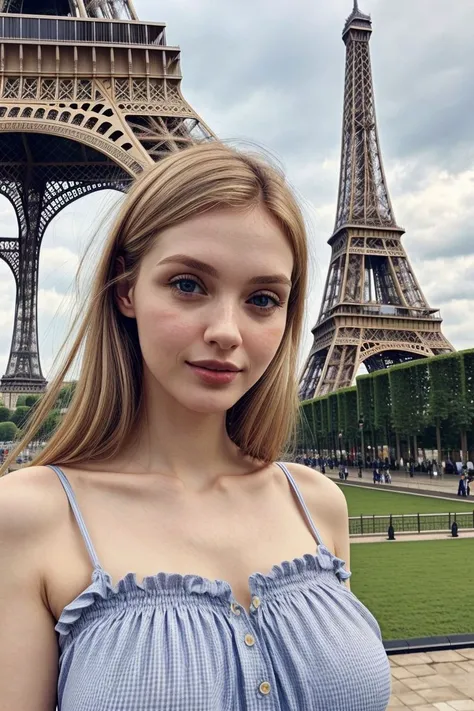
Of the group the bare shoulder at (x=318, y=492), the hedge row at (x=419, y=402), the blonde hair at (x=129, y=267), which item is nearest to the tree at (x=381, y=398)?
the hedge row at (x=419, y=402)

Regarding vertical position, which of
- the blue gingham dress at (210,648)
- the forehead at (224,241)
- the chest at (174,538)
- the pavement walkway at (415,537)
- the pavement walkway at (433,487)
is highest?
the forehead at (224,241)

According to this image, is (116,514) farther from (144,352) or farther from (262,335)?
(262,335)

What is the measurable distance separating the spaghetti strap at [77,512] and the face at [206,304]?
367mm

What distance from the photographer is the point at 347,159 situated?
2717 inches

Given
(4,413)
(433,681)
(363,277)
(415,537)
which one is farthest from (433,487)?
(4,413)

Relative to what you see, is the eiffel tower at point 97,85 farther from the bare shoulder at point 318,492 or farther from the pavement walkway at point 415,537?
the bare shoulder at point 318,492

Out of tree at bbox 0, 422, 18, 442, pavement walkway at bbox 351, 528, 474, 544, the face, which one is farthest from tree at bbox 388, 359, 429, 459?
the face

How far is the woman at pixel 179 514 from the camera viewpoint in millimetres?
1550

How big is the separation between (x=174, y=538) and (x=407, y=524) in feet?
56.5

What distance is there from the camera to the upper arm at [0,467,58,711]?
1510mm

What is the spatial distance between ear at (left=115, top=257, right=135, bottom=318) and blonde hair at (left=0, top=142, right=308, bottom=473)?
0.01 m

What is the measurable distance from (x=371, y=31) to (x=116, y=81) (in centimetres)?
4494

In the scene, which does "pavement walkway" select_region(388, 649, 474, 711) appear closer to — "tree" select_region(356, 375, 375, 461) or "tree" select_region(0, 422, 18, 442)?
"tree" select_region(356, 375, 375, 461)

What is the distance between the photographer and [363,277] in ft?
202
